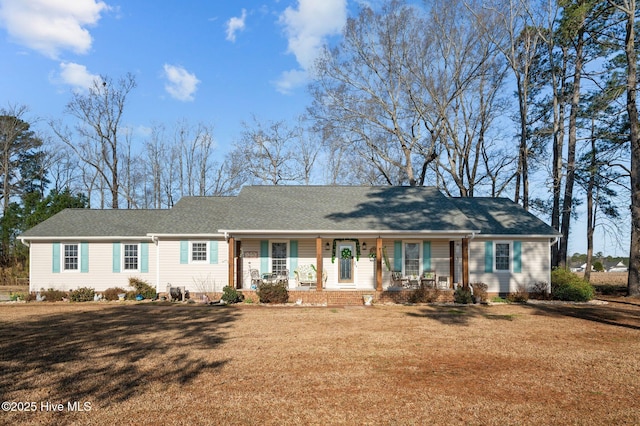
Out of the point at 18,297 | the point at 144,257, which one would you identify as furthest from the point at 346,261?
the point at 18,297

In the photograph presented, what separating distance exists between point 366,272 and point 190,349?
11.0m

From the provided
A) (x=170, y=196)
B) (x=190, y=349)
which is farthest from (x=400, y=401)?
(x=170, y=196)

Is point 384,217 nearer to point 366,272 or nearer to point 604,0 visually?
point 366,272

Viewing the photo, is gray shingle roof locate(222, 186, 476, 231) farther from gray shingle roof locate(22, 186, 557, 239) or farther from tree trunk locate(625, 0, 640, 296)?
tree trunk locate(625, 0, 640, 296)

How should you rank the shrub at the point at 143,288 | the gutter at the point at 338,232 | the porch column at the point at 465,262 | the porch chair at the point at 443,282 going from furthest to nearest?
the shrub at the point at 143,288
the porch chair at the point at 443,282
the porch column at the point at 465,262
the gutter at the point at 338,232

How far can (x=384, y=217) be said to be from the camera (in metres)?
18.7

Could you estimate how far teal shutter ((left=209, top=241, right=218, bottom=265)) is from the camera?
61.5 feet

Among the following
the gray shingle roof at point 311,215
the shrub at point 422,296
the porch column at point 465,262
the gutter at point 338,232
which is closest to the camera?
the shrub at point 422,296

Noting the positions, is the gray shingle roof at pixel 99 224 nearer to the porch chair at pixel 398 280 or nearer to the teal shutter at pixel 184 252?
the teal shutter at pixel 184 252

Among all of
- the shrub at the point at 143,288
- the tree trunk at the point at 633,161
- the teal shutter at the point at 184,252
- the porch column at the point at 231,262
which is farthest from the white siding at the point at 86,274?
the tree trunk at the point at 633,161

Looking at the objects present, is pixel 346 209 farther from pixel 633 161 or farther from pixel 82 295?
pixel 633 161

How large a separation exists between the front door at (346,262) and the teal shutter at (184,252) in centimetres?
664

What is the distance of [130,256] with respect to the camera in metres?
19.5

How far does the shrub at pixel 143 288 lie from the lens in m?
18.5
